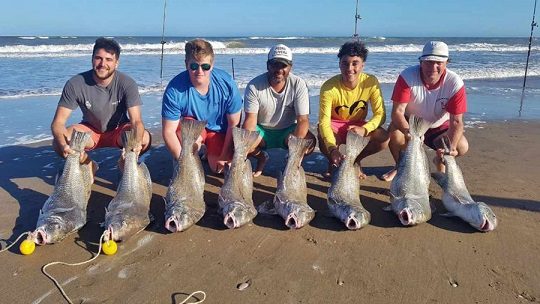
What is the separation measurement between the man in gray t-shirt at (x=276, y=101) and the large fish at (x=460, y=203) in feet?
5.68

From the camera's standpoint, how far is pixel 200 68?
17.3ft

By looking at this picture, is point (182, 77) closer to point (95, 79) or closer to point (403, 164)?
point (95, 79)

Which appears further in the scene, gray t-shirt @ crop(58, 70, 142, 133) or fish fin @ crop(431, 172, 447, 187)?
gray t-shirt @ crop(58, 70, 142, 133)

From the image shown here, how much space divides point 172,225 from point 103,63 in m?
2.47

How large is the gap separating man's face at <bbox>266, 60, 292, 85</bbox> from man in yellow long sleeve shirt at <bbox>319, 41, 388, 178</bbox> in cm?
58

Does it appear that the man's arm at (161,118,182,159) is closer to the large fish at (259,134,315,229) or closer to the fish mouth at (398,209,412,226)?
the large fish at (259,134,315,229)

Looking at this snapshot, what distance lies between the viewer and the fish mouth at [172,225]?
438 cm

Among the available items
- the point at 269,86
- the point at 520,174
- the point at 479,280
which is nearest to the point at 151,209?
the point at 269,86

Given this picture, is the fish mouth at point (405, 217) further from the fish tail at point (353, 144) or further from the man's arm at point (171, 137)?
the man's arm at point (171, 137)

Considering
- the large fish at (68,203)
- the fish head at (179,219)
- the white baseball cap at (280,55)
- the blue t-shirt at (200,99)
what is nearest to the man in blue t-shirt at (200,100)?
the blue t-shirt at (200,99)

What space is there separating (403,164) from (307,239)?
164 cm

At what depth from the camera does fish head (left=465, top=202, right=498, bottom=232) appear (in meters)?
4.42

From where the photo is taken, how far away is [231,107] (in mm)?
5734

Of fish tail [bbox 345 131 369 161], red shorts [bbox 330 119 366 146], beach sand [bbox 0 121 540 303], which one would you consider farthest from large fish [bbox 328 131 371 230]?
red shorts [bbox 330 119 366 146]
